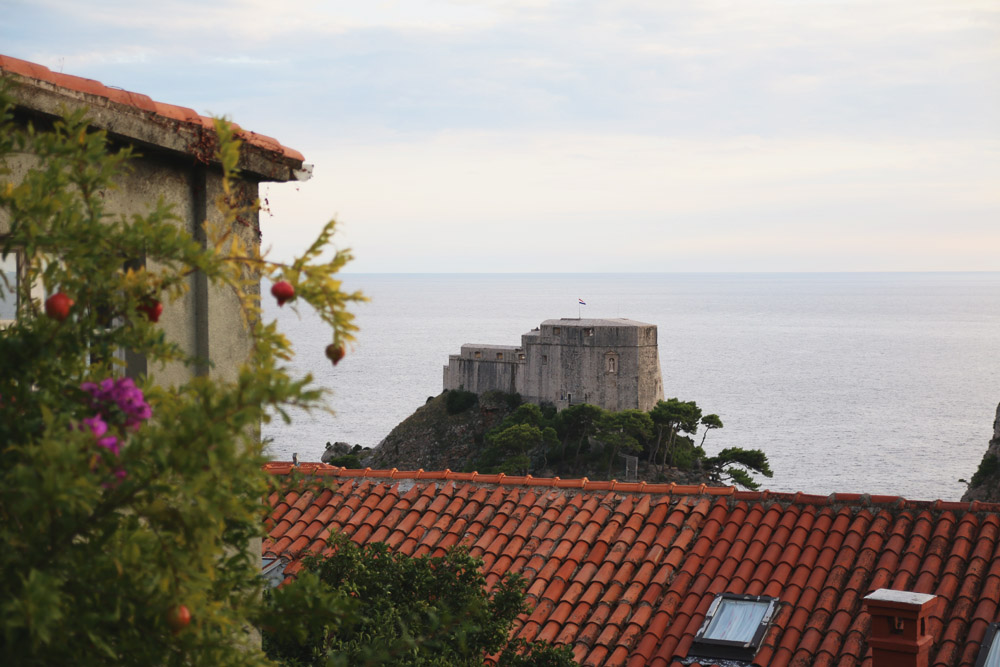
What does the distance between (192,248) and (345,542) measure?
3.93m

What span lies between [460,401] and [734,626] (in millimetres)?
56805

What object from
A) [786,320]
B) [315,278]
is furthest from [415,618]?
[786,320]

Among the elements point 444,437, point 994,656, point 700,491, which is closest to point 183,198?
point 994,656

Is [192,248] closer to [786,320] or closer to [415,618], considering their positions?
[415,618]

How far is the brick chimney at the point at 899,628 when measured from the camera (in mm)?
6574

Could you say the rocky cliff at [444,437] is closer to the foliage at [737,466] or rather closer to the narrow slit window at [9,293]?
the foliage at [737,466]

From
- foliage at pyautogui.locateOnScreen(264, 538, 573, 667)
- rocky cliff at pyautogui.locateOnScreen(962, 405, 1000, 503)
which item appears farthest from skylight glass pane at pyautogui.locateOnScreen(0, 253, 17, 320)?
rocky cliff at pyautogui.locateOnScreen(962, 405, 1000, 503)

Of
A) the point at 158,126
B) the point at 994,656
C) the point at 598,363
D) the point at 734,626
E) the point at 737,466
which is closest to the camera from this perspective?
the point at 158,126

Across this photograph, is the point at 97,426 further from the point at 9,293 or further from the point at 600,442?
the point at 600,442

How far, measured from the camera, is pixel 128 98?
15.3ft

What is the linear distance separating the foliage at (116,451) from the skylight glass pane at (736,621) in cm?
536

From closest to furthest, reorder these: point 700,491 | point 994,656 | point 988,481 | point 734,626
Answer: point 994,656 < point 734,626 < point 700,491 < point 988,481

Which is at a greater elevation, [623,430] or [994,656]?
[994,656]

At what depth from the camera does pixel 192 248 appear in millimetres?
2479
